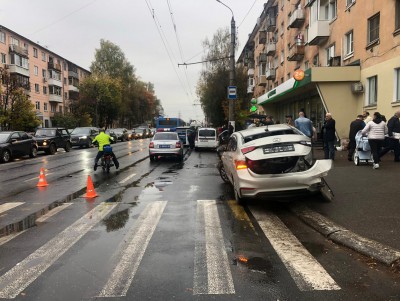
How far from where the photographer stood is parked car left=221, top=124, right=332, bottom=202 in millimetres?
7215

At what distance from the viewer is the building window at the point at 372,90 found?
17.6m

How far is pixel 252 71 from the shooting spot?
5294cm

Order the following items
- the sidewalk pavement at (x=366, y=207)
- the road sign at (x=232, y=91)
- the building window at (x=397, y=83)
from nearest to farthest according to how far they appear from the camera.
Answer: the sidewalk pavement at (x=366, y=207), the building window at (x=397, y=83), the road sign at (x=232, y=91)

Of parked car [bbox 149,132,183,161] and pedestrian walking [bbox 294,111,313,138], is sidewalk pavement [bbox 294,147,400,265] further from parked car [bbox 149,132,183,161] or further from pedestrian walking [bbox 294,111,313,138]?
parked car [bbox 149,132,183,161]

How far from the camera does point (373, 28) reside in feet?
58.5

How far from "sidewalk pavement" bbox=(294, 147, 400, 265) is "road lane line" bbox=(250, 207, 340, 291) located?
0.61m

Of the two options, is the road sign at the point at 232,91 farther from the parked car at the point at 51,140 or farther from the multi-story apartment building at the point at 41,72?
the multi-story apartment building at the point at 41,72

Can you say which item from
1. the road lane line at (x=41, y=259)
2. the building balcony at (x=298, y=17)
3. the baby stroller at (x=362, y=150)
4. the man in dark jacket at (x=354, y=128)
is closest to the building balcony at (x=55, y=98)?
the building balcony at (x=298, y=17)

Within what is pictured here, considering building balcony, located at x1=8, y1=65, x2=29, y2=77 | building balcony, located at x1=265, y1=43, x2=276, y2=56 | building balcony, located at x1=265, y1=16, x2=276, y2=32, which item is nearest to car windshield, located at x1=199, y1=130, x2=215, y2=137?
building balcony, located at x1=265, y1=43, x2=276, y2=56

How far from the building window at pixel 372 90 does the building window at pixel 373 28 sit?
177 cm

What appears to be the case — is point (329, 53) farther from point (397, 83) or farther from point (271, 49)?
point (271, 49)

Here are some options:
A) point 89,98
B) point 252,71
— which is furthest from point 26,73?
point 252,71

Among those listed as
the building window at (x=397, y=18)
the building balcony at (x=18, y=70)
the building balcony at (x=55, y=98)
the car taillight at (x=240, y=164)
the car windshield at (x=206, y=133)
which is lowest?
the car taillight at (x=240, y=164)

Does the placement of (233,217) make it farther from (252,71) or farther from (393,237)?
(252,71)
